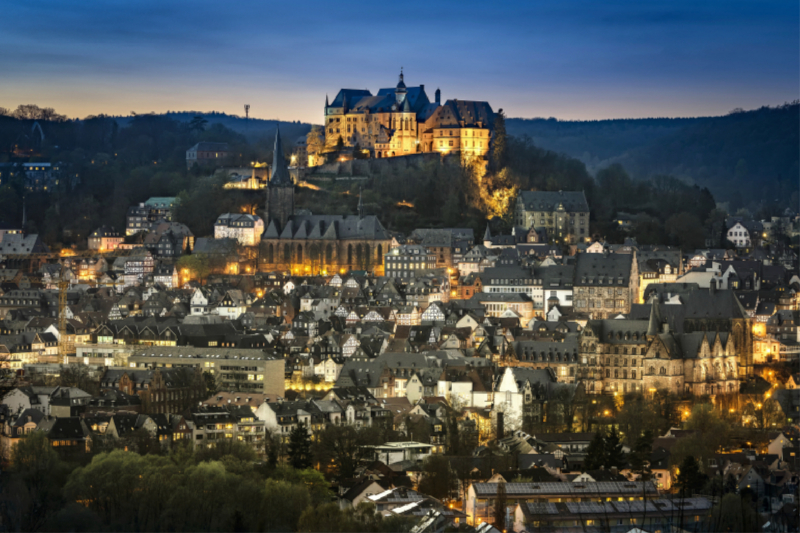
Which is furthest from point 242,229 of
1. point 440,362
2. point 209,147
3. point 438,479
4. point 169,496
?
point 169,496

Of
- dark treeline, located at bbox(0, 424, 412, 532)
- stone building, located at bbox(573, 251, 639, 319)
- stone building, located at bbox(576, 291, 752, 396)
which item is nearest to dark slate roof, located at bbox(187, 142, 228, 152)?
stone building, located at bbox(573, 251, 639, 319)

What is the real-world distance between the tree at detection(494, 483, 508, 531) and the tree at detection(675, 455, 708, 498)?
22.6 feet

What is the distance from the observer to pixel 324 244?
117438 mm

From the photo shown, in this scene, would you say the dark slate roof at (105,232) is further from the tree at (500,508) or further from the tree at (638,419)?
the tree at (500,508)

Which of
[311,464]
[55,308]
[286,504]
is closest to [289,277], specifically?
[55,308]

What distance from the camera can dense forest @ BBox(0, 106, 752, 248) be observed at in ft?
404

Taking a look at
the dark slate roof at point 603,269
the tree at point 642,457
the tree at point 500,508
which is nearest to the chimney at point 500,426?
the tree at point 642,457

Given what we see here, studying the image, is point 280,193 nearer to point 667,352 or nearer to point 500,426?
point 667,352

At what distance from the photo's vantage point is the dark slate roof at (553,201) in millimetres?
119875

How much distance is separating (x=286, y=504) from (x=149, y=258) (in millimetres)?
67507

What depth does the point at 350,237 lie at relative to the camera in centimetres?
11725

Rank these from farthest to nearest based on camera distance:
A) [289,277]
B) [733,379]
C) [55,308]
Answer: [289,277], [55,308], [733,379]

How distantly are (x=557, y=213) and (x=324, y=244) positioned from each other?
59.2 feet

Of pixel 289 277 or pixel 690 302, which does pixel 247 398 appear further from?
pixel 289 277
